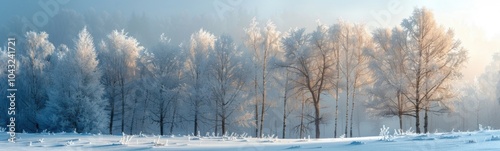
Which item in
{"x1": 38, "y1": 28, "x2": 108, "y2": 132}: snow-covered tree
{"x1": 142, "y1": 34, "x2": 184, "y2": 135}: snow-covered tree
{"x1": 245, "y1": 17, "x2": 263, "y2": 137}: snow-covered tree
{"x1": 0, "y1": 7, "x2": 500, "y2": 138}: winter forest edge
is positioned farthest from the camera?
{"x1": 142, "y1": 34, "x2": 184, "y2": 135}: snow-covered tree

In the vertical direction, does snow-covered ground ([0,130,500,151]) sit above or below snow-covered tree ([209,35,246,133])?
below

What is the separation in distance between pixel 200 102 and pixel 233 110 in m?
3.09

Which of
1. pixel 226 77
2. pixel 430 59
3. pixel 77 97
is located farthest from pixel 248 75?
pixel 430 59

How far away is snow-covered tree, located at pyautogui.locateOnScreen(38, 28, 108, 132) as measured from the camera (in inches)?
1148

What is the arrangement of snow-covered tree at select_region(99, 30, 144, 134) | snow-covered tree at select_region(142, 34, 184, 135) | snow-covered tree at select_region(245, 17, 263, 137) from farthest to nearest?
snow-covered tree at select_region(99, 30, 144, 134) < snow-covered tree at select_region(142, 34, 184, 135) < snow-covered tree at select_region(245, 17, 263, 137)

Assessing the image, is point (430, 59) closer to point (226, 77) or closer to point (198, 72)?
point (226, 77)

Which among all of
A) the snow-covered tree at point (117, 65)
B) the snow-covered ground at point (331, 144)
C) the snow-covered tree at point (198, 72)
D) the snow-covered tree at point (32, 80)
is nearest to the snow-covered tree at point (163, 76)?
the snow-covered tree at point (198, 72)

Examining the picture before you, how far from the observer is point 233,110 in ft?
99.8

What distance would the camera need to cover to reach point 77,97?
29375mm

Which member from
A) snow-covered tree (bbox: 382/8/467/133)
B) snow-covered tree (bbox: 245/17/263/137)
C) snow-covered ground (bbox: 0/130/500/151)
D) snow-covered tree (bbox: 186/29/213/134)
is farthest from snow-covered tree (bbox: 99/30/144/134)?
snow-covered ground (bbox: 0/130/500/151)

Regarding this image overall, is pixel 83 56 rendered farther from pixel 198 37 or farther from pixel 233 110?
pixel 233 110

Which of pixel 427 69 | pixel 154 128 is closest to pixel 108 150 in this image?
pixel 427 69

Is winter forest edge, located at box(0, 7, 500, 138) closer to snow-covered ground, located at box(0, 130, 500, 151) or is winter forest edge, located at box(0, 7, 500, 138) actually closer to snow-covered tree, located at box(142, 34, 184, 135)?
snow-covered tree, located at box(142, 34, 184, 135)

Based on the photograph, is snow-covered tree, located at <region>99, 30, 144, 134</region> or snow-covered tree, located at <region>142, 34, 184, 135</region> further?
snow-covered tree, located at <region>99, 30, 144, 134</region>
